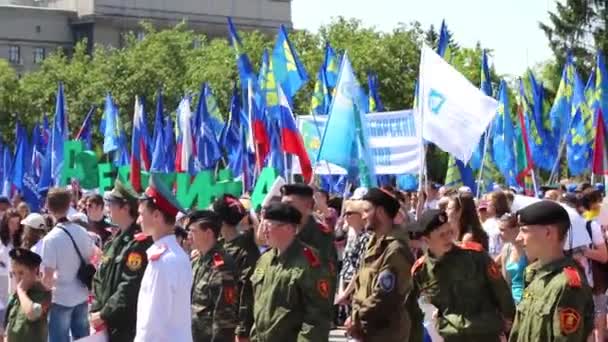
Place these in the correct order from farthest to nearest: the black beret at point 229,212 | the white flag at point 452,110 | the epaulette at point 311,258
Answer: the white flag at point 452,110 → the black beret at point 229,212 → the epaulette at point 311,258

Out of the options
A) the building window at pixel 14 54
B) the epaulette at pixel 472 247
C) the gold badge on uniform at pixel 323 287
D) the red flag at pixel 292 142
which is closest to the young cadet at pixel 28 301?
the gold badge on uniform at pixel 323 287

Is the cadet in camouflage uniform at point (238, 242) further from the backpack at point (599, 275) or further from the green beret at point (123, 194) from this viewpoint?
the backpack at point (599, 275)

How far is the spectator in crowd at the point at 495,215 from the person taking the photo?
1435cm

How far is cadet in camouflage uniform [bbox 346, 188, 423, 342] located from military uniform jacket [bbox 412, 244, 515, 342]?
0.75 feet

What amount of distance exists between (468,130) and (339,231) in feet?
9.89

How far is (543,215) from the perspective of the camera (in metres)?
7.71

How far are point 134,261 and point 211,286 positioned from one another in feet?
2.80

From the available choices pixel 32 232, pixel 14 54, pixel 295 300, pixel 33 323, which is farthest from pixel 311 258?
pixel 14 54

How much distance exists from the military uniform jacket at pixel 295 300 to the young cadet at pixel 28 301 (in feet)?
10.0

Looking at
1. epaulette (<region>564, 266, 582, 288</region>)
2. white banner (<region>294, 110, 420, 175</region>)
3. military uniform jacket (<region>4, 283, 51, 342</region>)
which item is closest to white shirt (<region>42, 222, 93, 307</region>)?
military uniform jacket (<region>4, 283, 51, 342</region>)

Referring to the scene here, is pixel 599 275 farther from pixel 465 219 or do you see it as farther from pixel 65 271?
pixel 65 271

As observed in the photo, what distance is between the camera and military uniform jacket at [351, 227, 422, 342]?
32.2 ft

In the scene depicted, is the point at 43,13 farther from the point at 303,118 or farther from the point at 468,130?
the point at 468,130

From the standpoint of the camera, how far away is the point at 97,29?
361 feet
